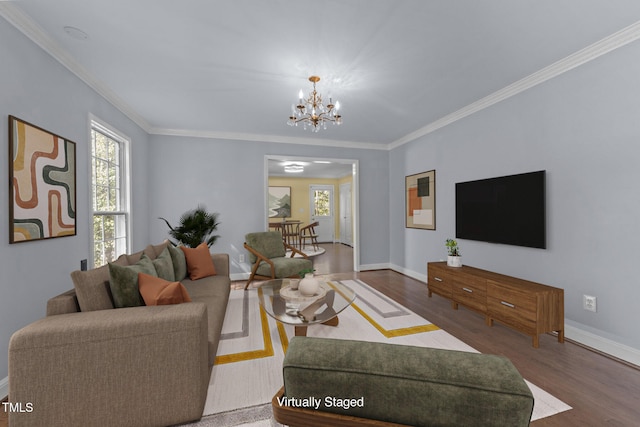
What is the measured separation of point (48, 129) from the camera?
2.27m

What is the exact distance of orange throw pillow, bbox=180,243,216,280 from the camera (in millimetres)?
3082

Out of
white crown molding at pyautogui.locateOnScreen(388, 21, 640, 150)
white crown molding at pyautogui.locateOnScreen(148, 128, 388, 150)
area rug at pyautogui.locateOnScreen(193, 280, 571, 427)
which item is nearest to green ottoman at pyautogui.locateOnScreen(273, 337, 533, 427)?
area rug at pyautogui.locateOnScreen(193, 280, 571, 427)

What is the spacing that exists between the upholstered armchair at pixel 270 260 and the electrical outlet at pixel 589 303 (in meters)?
3.02

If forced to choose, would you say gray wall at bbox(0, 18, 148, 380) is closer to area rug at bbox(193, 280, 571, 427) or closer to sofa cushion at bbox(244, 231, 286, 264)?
area rug at bbox(193, 280, 571, 427)

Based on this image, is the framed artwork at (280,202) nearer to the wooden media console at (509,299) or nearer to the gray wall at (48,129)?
the gray wall at (48,129)

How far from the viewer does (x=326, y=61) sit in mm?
2514

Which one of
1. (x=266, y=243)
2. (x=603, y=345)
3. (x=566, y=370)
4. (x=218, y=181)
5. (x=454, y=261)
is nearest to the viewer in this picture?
(x=566, y=370)

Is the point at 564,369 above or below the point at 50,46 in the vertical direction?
below

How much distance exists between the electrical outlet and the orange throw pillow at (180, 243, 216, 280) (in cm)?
378

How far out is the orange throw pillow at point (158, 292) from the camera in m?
1.70

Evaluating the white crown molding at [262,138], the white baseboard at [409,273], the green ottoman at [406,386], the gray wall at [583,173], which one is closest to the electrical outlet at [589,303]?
the gray wall at [583,173]

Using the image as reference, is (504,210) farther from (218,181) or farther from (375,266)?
(218,181)

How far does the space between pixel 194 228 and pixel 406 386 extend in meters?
4.21

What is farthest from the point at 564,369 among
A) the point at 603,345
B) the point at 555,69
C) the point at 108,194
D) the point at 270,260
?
the point at 108,194
